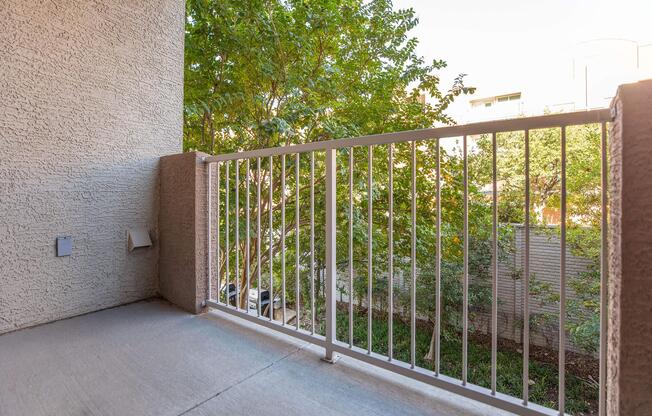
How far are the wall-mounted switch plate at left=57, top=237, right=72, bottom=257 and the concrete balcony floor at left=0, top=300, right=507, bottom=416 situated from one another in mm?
457

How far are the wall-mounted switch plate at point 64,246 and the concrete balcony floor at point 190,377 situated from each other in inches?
18.0

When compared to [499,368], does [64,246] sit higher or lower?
higher

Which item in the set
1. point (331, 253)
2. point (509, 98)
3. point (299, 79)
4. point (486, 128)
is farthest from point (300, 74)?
point (509, 98)

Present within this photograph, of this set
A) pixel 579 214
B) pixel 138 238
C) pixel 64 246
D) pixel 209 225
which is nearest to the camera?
pixel 64 246

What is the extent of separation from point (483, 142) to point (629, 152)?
5.43 meters

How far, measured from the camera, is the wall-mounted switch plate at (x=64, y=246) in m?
2.11

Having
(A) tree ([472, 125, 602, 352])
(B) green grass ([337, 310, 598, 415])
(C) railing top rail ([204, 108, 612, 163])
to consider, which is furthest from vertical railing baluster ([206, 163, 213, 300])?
(B) green grass ([337, 310, 598, 415])

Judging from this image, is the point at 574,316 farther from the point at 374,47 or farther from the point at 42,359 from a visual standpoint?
the point at 42,359

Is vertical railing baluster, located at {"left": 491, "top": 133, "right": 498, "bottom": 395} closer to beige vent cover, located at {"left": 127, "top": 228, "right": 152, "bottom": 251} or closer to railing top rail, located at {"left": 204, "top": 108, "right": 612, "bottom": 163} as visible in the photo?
railing top rail, located at {"left": 204, "top": 108, "right": 612, "bottom": 163}

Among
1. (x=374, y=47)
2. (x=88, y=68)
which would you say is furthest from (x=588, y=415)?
(x=88, y=68)

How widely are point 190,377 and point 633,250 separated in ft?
5.42

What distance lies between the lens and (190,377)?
1.45m

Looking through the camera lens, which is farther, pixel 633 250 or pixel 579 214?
pixel 579 214

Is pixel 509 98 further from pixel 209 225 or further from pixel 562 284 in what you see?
pixel 562 284
